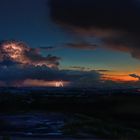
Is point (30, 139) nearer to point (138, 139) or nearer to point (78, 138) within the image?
point (78, 138)

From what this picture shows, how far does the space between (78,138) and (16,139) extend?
4.49 meters

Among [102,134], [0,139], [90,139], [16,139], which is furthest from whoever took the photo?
[102,134]

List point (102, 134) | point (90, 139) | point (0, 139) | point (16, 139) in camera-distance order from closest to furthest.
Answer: point (0, 139) < point (16, 139) < point (90, 139) < point (102, 134)

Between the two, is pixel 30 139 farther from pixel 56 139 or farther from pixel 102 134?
pixel 102 134

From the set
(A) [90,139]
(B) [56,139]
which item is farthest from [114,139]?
(B) [56,139]

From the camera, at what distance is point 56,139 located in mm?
29375

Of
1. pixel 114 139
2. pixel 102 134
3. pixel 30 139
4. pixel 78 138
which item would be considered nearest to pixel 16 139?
pixel 30 139

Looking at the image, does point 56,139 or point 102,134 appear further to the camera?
point 102,134

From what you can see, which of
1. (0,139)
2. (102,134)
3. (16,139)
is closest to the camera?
(0,139)

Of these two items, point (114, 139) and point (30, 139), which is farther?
point (114, 139)

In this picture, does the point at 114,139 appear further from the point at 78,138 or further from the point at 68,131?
the point at 68,131

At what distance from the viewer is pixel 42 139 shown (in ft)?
94.5

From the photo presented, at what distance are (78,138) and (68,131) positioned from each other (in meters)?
6.46

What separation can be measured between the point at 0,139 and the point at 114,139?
26.8 feet
